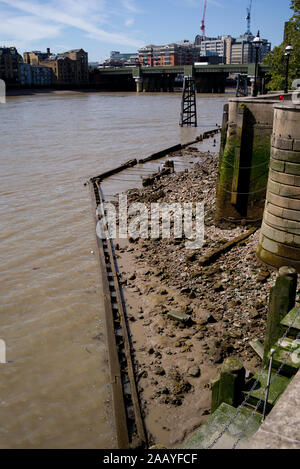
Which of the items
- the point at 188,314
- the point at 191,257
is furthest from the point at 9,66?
the point at 188,314

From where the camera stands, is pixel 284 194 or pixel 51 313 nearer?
pixel 284 194

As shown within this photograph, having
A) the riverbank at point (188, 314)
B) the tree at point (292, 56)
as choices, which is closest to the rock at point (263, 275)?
the riverbank at point (188, 314)

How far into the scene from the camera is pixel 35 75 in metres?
145

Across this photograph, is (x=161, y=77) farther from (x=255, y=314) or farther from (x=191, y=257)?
(x=255, y=314)

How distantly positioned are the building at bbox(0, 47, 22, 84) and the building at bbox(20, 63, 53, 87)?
5.81 feet

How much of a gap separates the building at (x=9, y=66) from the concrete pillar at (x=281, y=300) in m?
144

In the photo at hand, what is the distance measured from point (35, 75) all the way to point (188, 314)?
152303mm

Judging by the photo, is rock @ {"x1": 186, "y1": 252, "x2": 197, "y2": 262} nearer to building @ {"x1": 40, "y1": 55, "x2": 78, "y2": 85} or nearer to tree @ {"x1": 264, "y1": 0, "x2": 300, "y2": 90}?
tree @ {"x1": 264, "y1": 0, "x2": 300, "y2": 90}

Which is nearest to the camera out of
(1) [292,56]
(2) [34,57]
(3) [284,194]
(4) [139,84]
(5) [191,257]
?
(3) [284,194]

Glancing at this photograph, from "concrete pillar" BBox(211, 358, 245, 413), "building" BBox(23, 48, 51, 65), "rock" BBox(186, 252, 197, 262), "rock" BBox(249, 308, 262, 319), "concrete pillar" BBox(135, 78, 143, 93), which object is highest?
"building" BBox(23, 48, 51, 65)

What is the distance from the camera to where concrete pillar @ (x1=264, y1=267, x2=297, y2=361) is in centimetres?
646

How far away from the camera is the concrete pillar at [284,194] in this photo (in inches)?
390

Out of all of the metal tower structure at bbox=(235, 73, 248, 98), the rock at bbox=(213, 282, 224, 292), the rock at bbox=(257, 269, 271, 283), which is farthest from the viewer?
the metal tower structure at bbox=(235, 73, 248, 98)

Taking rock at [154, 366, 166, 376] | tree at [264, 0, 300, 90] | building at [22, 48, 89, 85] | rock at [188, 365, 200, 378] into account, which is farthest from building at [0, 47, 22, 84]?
rock at [188, 365, 200, 378]
